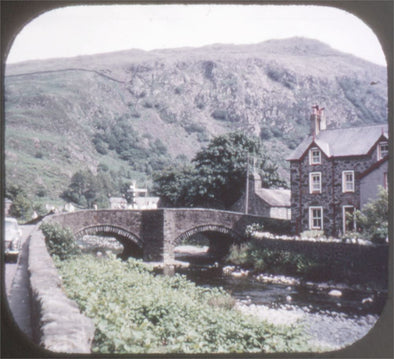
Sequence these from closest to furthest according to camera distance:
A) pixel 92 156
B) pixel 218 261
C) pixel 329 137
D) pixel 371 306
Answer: pixel 92 156, pixel 371 306, pixel 329 137, pixel 218 261

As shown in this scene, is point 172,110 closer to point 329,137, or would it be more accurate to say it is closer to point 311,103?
point 311,103

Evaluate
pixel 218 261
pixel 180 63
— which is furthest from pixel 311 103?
pixel 218 261

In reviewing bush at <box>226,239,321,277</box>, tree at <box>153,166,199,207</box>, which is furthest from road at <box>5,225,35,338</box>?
bush at <box>226,239,321,277</box>

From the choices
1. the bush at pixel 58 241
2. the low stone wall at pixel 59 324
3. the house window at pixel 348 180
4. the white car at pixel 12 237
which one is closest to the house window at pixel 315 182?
the house window at pixel 348 180

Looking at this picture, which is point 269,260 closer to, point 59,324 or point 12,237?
point 12,237

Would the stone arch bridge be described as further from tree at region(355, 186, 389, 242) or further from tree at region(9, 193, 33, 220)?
tree at region(9, 193, 33, 220)

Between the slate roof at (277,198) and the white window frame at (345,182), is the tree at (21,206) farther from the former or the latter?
the slate roof at (277,198)
